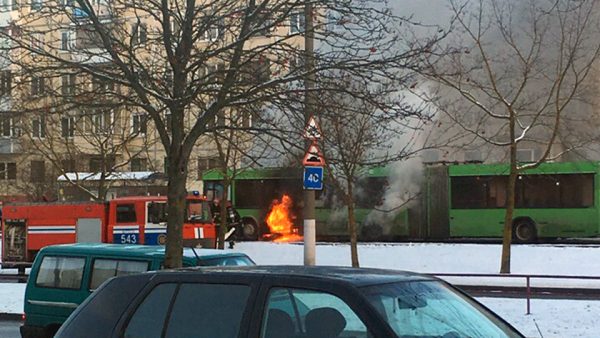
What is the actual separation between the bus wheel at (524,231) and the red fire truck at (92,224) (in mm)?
10692

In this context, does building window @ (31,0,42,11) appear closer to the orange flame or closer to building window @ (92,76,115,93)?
building window @ (92,76,115,93)

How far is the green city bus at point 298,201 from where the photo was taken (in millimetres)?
26969

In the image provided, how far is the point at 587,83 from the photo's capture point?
75.4 feet

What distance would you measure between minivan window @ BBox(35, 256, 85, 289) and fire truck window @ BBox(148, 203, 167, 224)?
12.9 metres

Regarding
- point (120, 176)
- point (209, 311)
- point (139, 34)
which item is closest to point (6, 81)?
point (139, 34)

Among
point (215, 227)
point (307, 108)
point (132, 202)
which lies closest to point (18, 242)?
point (132, 202)

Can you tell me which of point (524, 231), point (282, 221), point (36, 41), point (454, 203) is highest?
point (36, 41)

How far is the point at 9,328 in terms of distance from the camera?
Result: 1226cm

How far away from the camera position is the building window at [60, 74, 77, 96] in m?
10.2

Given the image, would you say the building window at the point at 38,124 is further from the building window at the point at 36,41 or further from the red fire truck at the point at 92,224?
the red fire truck at the point at 92,224

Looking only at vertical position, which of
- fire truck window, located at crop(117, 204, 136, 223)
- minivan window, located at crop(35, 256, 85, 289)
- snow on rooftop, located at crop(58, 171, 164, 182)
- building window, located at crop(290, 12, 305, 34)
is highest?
building window, located at crop(290, 12, 305, 34)

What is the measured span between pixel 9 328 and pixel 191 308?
31.1 ft

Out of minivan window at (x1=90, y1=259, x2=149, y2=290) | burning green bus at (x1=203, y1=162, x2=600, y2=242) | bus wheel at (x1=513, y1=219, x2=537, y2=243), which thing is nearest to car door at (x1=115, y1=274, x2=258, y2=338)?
minivan window at (x1=90, y1=259, x2=149, y2=290)

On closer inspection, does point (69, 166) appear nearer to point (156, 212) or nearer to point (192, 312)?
point (156, 212)
